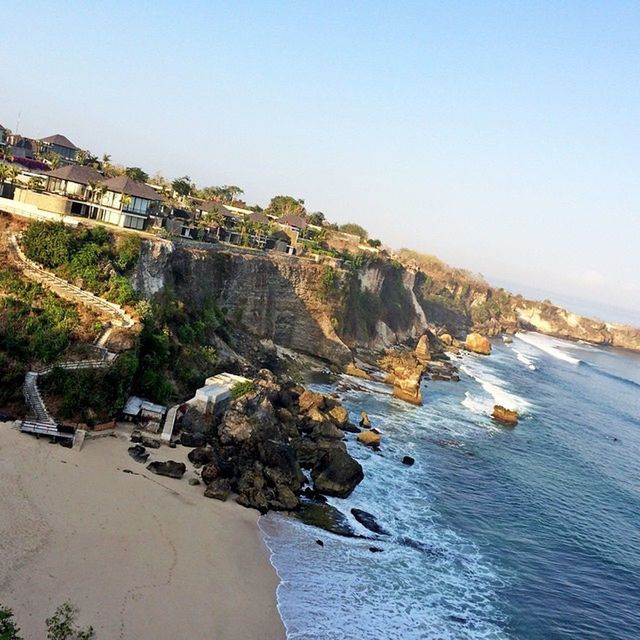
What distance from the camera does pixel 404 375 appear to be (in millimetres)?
59375

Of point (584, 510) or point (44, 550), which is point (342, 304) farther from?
point (44, 550)

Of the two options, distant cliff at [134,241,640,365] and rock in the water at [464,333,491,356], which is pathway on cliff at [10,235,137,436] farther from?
rock in the water at [464,333,491,356]

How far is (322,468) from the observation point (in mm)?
36281

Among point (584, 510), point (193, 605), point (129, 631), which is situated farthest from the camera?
point (584, 510)

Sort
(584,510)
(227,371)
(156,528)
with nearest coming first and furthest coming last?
(156,528), (584,510), (227,371)

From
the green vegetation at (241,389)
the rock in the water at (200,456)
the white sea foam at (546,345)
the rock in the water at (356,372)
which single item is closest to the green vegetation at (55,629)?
the rock in the water at (200,456)

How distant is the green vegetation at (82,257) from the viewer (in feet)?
130

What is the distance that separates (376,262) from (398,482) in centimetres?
5313

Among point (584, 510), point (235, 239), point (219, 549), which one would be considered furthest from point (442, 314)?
point (219, 549)

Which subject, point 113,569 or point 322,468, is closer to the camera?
point 113,569

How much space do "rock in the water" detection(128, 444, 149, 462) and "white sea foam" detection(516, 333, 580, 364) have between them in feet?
358

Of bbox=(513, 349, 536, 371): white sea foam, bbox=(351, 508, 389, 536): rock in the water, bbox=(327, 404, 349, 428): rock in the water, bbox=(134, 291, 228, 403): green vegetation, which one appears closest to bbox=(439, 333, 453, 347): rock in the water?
bbox=(513, 349, 536, 371): white sea foam

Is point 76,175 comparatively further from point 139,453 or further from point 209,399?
point 139,453

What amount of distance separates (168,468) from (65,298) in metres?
14.5
